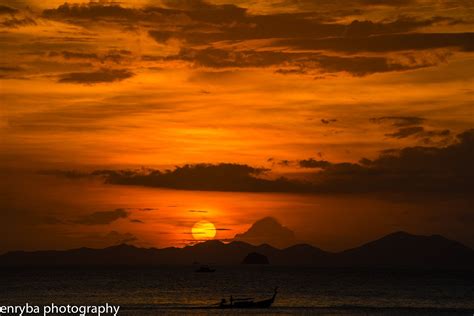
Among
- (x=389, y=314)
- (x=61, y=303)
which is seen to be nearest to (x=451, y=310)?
(x=389, y=314)

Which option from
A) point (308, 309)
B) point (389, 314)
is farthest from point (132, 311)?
point (389, 314)

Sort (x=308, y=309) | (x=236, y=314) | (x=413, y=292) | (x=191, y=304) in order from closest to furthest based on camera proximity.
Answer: (x=236, y=314) → (x=308, y=309) → (x=191, y=304) → (x=413, y=292)

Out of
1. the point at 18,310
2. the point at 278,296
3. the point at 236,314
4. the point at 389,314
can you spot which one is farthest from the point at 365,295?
the point at 18,310

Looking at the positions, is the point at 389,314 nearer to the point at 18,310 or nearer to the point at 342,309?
the point at 342,309

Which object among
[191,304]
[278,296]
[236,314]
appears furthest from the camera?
[278,296]

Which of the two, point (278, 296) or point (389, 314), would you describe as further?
point (278, 296)

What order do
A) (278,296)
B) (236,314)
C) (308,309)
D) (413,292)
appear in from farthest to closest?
(413,292) < (278,296) < (308,309) < (236,314)

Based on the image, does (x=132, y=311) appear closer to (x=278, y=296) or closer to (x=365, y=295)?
(x=278, y=296)

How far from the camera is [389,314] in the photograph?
117750 millimetres

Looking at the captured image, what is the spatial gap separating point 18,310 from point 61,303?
1519 centimetres

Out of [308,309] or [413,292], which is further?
[413,292]

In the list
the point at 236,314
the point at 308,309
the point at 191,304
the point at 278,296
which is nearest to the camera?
the point at 236,314

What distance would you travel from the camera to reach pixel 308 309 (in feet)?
406

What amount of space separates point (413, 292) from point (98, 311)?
86.2 meters
